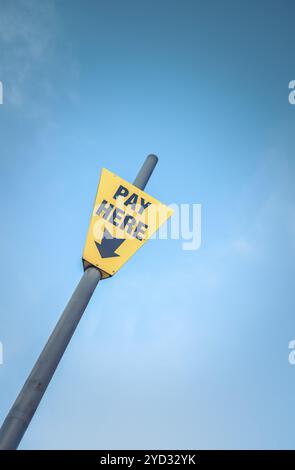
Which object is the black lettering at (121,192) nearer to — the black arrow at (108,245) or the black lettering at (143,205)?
the black lettering at (143,205)

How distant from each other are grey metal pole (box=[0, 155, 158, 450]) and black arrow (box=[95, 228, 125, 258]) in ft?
0.71

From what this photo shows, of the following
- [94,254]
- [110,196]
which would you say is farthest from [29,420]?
[110,196]

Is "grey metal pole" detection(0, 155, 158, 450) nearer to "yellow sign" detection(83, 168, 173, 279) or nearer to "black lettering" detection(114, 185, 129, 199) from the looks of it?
"yellow sign" detection(83, 168, 173, 279)

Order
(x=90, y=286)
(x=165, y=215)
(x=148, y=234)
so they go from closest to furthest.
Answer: (x=90, y=286)
(x=148, y=234)
(x=165, y=215)

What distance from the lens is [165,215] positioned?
3.98 meters

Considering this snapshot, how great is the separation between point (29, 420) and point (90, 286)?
1104 mm

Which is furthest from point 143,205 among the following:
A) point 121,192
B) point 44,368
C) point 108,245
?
point 44,368

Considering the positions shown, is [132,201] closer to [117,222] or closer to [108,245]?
[117,222]

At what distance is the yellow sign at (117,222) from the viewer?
3.28 m

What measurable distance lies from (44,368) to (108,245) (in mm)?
1351

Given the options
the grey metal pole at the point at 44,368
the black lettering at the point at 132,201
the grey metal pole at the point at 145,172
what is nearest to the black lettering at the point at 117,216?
the black lettering at the point at 132,201

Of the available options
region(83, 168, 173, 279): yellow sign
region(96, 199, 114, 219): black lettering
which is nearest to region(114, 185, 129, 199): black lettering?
region(83, 168, 173, 279): yellow sign

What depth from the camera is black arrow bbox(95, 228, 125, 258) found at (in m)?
3.31
